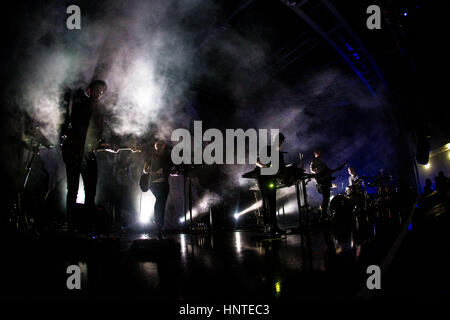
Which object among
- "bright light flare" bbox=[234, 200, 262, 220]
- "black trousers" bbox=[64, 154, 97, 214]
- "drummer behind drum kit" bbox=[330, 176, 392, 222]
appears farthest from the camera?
"bright light flare" bbox=[234, 200, 262, 220]

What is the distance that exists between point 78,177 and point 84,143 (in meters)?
0.41

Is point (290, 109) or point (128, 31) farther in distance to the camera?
point (290, 109)

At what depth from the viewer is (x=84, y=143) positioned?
8.87 ft

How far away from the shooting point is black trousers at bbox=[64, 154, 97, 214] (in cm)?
261

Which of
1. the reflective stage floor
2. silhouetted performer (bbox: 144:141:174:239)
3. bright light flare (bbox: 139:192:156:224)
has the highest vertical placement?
silhouetted performer (bbox: 144:141:174:239)

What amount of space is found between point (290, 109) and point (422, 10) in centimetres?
491

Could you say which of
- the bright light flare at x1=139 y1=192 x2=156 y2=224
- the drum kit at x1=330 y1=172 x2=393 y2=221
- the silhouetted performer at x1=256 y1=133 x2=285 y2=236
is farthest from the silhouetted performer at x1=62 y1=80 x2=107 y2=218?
the drum kit at x1=330 y1=172 x2=393 y2=221

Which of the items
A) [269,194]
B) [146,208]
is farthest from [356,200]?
[146,208]

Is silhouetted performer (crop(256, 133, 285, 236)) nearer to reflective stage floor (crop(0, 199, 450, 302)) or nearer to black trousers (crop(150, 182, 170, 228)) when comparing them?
black trousers (crop(150, 182, 170, 228))

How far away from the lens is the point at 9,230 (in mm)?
2781

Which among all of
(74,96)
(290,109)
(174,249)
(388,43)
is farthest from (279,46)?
(174,249)

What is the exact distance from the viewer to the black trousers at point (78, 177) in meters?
2.61

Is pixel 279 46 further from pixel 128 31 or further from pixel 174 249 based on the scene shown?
pixel 174 249

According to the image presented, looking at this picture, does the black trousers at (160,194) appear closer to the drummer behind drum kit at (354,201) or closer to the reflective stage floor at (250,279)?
the reflective stage floor at (250,279)
